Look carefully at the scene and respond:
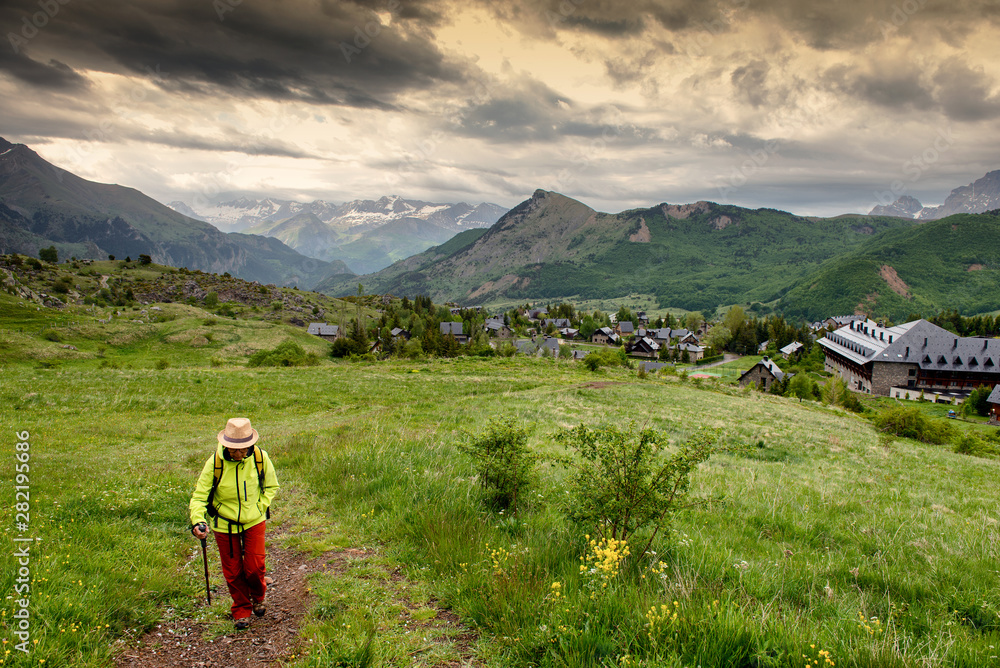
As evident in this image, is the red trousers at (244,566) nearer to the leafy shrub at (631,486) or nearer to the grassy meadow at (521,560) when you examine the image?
the grassy meadow at (521,560)

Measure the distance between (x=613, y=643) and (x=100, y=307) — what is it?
107m

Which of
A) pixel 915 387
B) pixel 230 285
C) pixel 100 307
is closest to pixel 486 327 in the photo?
pixel 230 285

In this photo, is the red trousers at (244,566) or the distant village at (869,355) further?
the distant village at (869,355)

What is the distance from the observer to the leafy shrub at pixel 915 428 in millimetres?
41125

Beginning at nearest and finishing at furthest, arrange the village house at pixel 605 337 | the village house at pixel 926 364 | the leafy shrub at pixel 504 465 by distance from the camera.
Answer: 1. the leafy shrub at pixel 504 465
2. the village house at pixel 926 364
3. the village house at pixel 605 337

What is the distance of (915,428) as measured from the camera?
136ft

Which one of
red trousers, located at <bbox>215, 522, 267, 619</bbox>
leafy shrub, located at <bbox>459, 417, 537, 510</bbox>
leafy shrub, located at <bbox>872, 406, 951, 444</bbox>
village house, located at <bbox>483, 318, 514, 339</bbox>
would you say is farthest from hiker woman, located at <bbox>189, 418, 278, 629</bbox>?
village house, located at <bbox>483, 318, 514, 339</bbox>

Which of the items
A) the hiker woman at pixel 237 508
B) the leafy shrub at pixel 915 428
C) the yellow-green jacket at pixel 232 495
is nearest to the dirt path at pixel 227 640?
the hiker woman at pixel 237 508

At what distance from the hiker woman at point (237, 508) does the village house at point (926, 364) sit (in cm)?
12063

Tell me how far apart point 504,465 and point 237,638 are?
537 centimetres

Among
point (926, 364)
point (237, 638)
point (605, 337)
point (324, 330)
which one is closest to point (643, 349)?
point (605, 337)

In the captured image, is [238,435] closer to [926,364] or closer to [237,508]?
[237,508]

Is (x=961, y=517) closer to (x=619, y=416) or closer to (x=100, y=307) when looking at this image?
(x=619, y=416)

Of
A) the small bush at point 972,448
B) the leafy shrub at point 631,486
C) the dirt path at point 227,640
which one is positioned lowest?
the small bush at point 972,448
